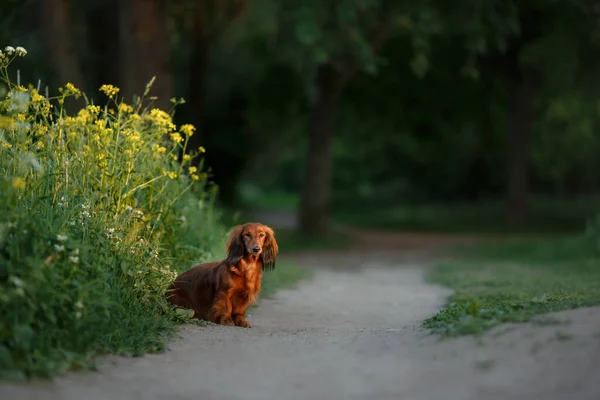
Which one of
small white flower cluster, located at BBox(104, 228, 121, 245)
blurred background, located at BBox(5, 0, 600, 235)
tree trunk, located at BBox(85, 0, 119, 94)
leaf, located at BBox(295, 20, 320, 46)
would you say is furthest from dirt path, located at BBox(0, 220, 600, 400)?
tree trunk, located at BBox(85, 0, 119, 94)

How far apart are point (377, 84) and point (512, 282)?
17.8m

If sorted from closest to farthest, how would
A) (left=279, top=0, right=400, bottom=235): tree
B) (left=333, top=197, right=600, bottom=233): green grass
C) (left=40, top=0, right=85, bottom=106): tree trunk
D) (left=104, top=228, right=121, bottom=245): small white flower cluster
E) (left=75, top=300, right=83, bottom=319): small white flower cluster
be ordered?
(left=75, top=300, right=83, bottom=319): small white flower cluster, (left=104, top=228, right=121, bottom=245): small white flower cluster, (left=40, top=0, right=85, bottom=106): tree trunk, (left=279, top=0, right=400, bottom=235): tree, (left=333, top=197, right=600, bottom=233): green grass

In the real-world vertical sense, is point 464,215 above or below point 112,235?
above

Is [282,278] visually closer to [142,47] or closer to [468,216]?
[142,47]

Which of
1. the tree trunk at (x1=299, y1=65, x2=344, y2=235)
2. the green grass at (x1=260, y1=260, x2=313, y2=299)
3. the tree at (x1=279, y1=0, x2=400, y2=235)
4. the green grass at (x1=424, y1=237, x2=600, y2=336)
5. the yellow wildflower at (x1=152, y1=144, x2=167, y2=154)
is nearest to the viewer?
the green grass at (x1=424, y1=237, x2=600, y2=336)

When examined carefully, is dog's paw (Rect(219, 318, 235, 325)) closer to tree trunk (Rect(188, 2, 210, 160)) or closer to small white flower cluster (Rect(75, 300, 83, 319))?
small white flower cluster (Rect(75, 300, 83, 319))

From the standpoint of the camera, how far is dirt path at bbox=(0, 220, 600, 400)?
233 inches

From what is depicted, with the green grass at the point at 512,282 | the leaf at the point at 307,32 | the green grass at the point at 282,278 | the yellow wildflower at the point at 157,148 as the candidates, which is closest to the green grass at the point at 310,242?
the green grass at the point at 512,282

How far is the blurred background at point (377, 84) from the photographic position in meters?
20.0

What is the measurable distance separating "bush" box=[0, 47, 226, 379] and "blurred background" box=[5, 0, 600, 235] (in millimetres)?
7957

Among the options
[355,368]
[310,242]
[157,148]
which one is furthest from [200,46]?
[355,368]

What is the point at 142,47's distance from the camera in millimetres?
17203

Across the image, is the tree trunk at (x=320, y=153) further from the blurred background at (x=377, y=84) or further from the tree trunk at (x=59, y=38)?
the tree trunk at (x=59, y=38)

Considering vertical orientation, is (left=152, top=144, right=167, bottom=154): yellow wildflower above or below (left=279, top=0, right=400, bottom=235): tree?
below
